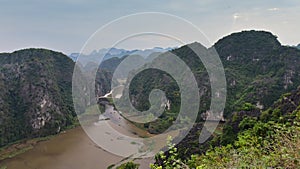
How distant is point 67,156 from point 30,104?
33.6ft

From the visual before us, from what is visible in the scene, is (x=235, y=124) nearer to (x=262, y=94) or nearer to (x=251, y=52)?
(x=262, y=94)

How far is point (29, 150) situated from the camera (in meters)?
19.5

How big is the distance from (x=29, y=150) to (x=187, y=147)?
12554 mm

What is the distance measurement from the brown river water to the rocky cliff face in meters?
3.02

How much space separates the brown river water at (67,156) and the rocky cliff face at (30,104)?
302 centimetres

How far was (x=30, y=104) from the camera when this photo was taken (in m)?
25.4

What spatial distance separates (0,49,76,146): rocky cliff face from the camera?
23.4 m

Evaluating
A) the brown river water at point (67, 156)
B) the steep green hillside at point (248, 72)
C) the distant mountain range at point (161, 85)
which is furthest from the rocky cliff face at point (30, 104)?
the steep green hillside at point (248, 72)

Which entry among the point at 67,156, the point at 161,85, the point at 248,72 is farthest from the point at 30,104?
the point at 248,72

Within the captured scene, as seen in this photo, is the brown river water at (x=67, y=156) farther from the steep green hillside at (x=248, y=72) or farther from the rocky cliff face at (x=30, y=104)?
the steep green hillside at (x=248, y=72)

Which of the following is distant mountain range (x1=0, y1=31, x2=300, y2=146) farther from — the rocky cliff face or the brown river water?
the brown river water

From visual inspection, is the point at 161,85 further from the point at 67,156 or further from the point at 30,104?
the point at 30,104

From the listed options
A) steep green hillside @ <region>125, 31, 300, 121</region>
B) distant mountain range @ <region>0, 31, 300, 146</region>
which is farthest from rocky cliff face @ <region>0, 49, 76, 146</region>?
steep green hillside @ <region>125, 31, 300, 121</region>

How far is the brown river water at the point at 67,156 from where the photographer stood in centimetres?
1524
